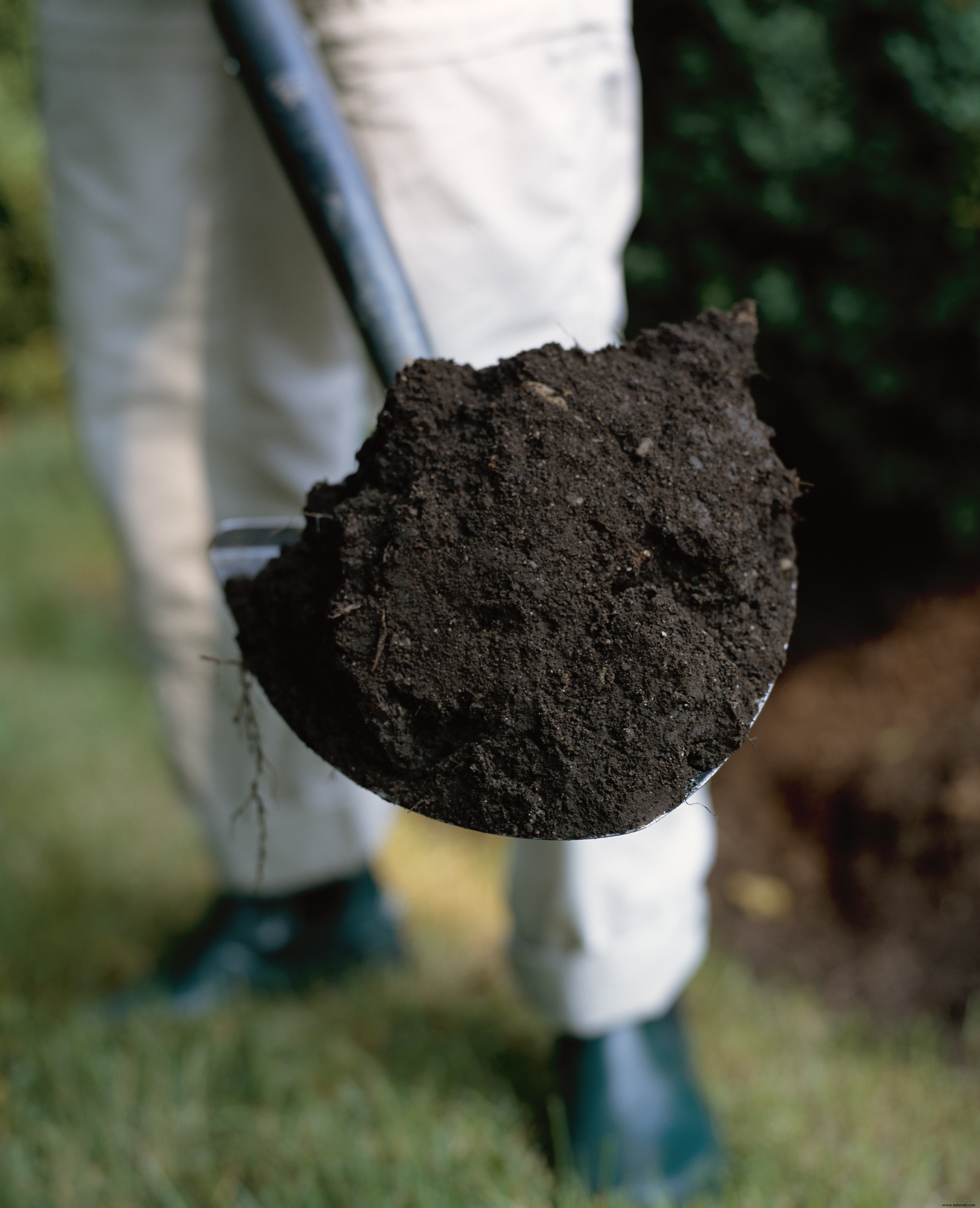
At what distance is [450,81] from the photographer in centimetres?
120

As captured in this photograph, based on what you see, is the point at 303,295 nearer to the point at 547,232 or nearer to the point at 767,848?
the point at 547,232

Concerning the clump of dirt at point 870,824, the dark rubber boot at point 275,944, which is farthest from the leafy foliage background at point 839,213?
the dark rubber boot at point 275,944

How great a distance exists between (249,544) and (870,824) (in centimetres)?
160

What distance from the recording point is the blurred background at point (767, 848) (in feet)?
5.08

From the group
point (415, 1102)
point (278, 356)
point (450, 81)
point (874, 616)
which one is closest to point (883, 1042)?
point (415, 1102)

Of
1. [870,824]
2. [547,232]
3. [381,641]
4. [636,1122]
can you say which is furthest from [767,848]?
[381,641]

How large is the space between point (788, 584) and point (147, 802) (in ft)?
6.44

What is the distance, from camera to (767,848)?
7.65 ft

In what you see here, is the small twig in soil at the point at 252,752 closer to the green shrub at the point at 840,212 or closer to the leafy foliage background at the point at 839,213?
the leafy foliage background at the point at 839,213

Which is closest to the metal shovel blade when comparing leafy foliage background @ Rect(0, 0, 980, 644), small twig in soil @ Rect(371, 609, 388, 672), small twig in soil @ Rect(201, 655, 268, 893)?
small twig in soil @ Rect(201, 655, 268, 893)

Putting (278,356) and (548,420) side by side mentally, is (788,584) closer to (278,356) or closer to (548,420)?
(548,420)

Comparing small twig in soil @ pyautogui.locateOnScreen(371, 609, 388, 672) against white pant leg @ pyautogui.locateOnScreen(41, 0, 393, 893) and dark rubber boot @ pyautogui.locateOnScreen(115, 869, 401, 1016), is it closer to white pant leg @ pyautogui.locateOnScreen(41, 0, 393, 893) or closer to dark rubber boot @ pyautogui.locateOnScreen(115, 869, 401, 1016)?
white pant leg @ pyautogui.locateOnScreen(41, 0, 393, 893)

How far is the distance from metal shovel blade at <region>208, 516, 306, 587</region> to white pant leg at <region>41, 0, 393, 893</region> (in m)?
0.39

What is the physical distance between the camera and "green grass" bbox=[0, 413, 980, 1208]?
1478 mm
